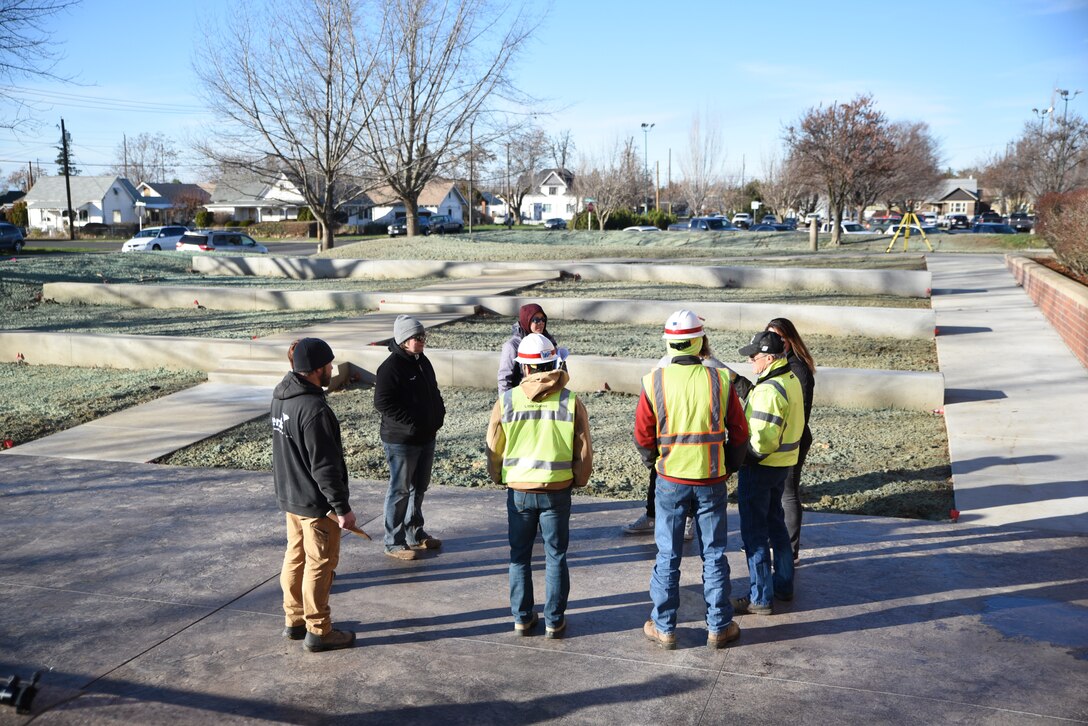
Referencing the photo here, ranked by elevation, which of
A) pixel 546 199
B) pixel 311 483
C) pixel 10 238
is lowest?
pixel 311 483

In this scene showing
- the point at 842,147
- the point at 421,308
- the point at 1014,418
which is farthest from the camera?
the point at 842,147

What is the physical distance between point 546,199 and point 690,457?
10711cm

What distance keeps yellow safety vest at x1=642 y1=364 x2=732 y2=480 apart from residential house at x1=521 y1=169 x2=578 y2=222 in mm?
102963

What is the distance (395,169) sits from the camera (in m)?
35.2

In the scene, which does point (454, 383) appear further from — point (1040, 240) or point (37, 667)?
point (1040, 240)

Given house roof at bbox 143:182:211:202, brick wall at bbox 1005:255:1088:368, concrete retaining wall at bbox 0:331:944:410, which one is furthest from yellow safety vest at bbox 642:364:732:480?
house roof at bbox 143:182:211:202

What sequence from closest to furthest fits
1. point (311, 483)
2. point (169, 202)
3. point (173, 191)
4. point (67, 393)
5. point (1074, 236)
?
point (311, 483) → point (67, 393) → point (1074, 236) → point (169, 202) → point (173, 191)

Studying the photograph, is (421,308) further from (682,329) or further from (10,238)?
(10,238)

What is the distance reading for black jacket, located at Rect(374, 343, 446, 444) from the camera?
18.5 ft

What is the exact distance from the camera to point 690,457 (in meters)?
4.56

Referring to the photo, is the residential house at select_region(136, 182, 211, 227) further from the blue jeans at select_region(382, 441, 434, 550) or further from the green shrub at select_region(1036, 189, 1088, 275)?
the blue jeans at select_region(382, 441, 434, 550)

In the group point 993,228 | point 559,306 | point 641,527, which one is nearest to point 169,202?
point 993,228

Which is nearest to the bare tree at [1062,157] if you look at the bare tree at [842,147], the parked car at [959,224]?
the parked car at [959,224]

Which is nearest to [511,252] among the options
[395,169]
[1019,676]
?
[395,169]
